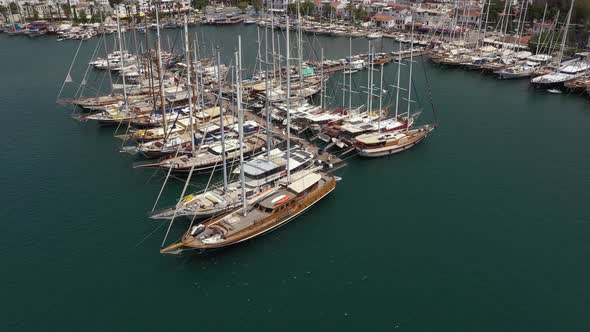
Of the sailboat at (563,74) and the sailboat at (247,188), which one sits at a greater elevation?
the sailboat at (563,74)

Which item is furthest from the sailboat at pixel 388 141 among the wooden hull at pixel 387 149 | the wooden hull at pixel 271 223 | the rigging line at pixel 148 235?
the rigging line at pixel 148 235

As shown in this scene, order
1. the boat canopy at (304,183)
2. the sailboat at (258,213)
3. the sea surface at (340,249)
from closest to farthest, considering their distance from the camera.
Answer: the sea surface at (340,249) → the sailboat at (258,213) → the boat canopy at (304,183)

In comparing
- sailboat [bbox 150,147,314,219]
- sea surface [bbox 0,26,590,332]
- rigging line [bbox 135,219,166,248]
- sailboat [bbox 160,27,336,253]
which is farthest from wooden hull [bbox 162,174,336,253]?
rigging line [bbox 135,219,166,248]

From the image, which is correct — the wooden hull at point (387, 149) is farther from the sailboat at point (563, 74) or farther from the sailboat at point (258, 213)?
the sailboat at point (563, 74)

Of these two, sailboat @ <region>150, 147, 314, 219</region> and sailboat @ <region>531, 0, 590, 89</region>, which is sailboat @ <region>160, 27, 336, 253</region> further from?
sailboat @ <region>531, 0, 590, 89</region>

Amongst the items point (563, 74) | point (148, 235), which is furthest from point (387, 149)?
point (563, 74)

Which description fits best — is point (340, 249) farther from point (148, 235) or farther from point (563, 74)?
point (563, 74)
